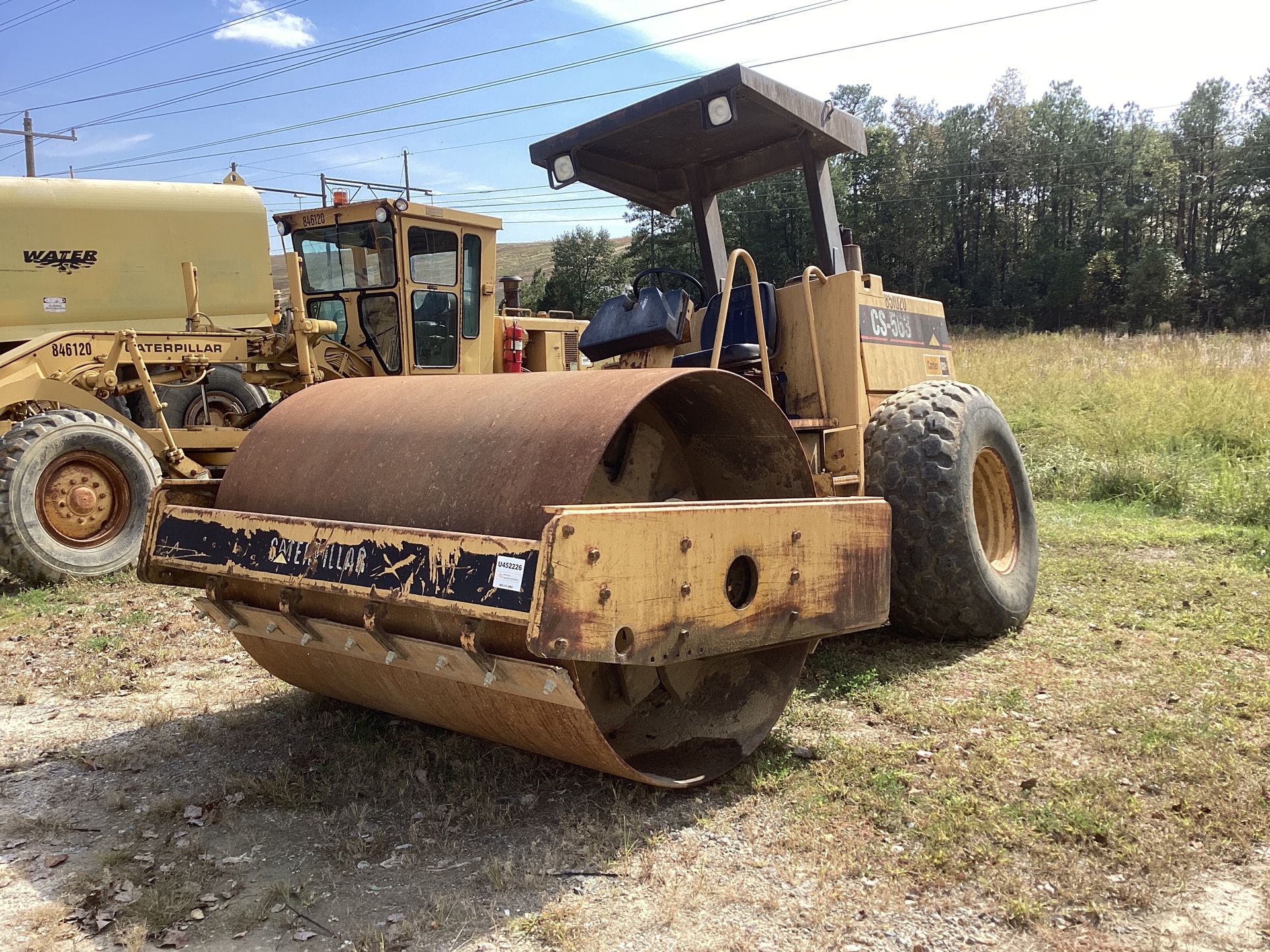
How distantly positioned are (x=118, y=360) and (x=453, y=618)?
599 centimetres

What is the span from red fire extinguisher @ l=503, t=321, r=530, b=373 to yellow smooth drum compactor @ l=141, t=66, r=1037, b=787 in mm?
4701

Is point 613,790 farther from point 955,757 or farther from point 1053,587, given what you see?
point 1053,587

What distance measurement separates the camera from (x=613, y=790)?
10.5 ft

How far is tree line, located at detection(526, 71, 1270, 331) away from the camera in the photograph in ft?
139

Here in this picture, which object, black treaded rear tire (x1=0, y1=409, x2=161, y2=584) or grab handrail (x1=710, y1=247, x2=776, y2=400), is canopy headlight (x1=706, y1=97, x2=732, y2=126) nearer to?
grab handrail (x1=710, y1=247, x2=776, y2=400)

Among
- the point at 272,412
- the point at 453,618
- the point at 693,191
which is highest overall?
the point at 693,191

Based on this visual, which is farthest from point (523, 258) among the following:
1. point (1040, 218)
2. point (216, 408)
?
point (216, 408)

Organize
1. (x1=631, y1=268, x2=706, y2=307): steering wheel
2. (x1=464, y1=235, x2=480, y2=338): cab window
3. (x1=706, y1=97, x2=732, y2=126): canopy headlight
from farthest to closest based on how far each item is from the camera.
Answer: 1. (x1=464, y1=235, x2=480, y2=338): cab window
2. (x1=631, y1=268, x2=706, y2=307): steering wheel
3. (x1=706, y1=97, x2=732, y2=126): canopy headlight

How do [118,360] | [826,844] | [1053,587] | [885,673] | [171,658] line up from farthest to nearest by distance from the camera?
[118,360], [1053,587], [171,658], [885,673], [826,844]

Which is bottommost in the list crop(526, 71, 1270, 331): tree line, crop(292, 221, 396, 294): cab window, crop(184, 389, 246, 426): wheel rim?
crop(184, 389, 246, 426): wheel rim

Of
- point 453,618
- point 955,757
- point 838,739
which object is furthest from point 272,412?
point 955,757

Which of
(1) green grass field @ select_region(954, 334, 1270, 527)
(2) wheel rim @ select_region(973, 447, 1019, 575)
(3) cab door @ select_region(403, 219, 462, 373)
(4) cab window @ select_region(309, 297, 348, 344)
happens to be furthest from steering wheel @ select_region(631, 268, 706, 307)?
(1) green grass field @ select_region(954, 334, 1270, 527)

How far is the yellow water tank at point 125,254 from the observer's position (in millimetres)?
9703

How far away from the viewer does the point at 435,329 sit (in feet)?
29.2
